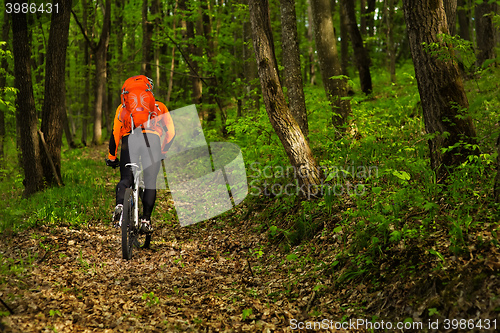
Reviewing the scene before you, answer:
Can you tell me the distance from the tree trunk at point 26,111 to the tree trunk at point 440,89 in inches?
330

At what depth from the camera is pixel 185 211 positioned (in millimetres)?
8617

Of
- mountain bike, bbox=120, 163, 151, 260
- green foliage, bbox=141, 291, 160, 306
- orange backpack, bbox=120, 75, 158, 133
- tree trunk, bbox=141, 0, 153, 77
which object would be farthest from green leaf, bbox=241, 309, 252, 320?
tree trunk, bbox=141, 0, 153, 77

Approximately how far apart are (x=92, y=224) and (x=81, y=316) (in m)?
3.67

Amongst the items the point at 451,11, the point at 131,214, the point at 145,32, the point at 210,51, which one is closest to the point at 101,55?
the point at 145,32

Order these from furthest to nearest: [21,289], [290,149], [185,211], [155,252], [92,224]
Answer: [185,211], [92,224], [290,149], [155,252], [21,289]

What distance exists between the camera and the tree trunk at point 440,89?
491 centimetres

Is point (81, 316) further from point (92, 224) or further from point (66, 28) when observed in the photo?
point (66, 28)

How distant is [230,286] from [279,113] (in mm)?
3252

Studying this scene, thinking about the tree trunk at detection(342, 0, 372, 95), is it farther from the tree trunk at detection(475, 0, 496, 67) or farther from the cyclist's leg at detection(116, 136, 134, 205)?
the cyclist's leg at detection(116, 136, 134, 205)

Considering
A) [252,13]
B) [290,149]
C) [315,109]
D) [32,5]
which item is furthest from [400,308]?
[32,5]

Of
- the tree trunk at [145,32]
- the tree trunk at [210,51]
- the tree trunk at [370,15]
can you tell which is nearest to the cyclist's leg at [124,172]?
the tree trunk at [210,51]

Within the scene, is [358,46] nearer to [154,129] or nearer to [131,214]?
[154,129]

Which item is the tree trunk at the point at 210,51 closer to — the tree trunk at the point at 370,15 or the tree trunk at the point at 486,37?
the tree trunk at the point at 370,15

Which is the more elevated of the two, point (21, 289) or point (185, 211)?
point (21, 289)
